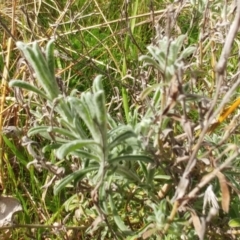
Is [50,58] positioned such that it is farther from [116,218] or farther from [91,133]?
[116,218]

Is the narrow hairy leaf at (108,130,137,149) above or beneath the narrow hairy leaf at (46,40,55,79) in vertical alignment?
beneath

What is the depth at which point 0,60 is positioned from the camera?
196cm

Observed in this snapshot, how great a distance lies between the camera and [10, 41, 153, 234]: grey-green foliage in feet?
2.96

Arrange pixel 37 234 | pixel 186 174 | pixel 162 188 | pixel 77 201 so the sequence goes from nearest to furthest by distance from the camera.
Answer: pixel 186 174, pixel 162 188, pixel 77 201, pixel 37 234

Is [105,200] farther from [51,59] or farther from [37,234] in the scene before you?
[37,234]

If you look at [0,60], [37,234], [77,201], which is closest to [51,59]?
[77,201]

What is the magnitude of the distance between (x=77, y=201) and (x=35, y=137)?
0.43m

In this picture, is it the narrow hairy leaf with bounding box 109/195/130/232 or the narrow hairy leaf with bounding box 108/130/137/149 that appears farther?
the narrow hairy leaf with bounding box 109/195/130/232

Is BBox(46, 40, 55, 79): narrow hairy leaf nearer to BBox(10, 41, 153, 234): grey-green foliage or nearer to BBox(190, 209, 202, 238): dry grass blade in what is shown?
BBox(10, 41, 153, 234): grey-green foliage

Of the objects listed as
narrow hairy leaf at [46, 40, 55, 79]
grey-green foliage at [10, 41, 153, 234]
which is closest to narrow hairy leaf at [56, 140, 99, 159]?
grey-green foliage at [10, 41, 153, 234]

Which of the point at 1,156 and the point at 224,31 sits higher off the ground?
the point at 224,31

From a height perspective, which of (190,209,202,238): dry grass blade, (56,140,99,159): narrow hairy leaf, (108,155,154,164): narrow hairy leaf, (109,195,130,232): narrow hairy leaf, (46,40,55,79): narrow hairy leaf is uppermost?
(46,40,55,79): narrow hairy leaf

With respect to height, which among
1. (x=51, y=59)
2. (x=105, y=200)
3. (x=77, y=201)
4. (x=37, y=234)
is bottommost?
(x=37, y=234)

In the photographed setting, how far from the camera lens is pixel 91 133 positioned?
3.16ft
